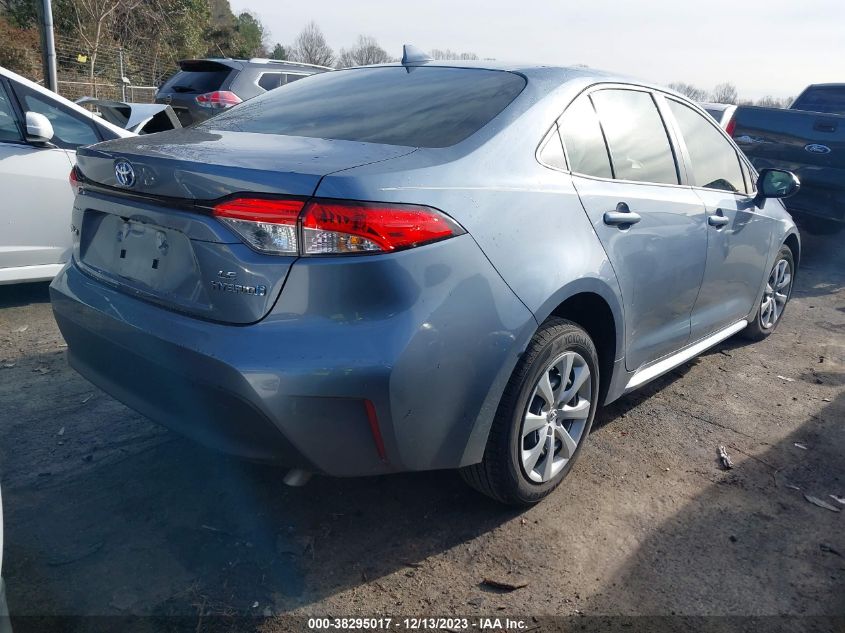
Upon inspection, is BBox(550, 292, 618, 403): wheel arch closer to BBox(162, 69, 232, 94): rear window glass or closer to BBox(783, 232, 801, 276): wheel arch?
BBox(783, 232, 801, 276): wheel arch

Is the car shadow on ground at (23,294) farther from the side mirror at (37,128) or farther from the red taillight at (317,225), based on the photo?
A: the red taillight at (317,225)

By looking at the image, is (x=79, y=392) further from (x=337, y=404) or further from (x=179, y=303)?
(x=337, y=404)

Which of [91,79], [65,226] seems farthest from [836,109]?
[91,79]

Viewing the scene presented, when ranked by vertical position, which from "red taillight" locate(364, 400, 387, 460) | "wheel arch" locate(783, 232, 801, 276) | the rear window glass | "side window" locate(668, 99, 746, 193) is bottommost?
"wheel arch" locate(783, 232, 801, 276)

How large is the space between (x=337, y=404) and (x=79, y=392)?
2.15 m

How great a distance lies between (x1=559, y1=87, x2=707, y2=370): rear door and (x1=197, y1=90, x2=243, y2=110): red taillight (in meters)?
6.40

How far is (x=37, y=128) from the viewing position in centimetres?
457

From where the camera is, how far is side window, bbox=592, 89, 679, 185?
3.09 metres

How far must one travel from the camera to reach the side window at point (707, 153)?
3701 mm

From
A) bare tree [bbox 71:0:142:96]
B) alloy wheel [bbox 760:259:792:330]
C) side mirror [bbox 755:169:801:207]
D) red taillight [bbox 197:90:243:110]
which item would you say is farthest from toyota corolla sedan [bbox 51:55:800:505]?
bare tree [bbox 71:0:142:96]

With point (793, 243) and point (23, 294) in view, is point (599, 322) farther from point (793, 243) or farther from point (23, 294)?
point (23, 294)

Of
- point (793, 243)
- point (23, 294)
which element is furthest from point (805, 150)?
point (23, 294)

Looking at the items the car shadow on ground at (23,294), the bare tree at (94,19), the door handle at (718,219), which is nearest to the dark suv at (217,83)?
the car shadow on ground at (23,294)

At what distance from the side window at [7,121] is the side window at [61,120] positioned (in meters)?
0.08
